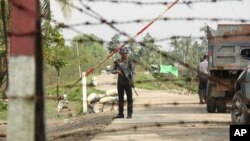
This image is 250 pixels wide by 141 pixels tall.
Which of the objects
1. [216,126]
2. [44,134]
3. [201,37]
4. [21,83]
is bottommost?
[216,126]

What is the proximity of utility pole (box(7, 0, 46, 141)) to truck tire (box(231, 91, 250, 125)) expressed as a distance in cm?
561

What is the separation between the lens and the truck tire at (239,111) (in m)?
8.23

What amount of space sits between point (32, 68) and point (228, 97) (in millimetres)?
10026

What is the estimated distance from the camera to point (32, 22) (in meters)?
3.01

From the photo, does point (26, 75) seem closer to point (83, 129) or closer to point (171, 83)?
point (171, 83)

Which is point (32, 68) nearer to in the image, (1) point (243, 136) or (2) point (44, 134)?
(2) point (44, 134)

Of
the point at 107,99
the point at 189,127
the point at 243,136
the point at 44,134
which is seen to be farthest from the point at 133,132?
the point at 107,99

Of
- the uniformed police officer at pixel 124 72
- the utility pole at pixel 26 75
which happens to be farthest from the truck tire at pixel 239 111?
the utility pole at pixel 26 75

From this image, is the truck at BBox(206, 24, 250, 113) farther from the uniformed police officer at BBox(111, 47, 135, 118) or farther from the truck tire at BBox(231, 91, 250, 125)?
the truck tire at BBox(231, 91, 250, 125)

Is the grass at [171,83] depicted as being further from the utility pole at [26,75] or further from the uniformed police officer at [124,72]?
the uniformed police officer at [124,72]

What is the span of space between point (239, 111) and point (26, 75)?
6.04m

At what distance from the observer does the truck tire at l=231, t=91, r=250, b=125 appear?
823 centimetres

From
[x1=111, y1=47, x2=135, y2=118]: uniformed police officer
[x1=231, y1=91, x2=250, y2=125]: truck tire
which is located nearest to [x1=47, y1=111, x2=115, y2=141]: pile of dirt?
[x1=111, y1=47, x2=135, y2=118]: uniformed police officer

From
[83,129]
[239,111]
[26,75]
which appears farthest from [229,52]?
[26,75]
